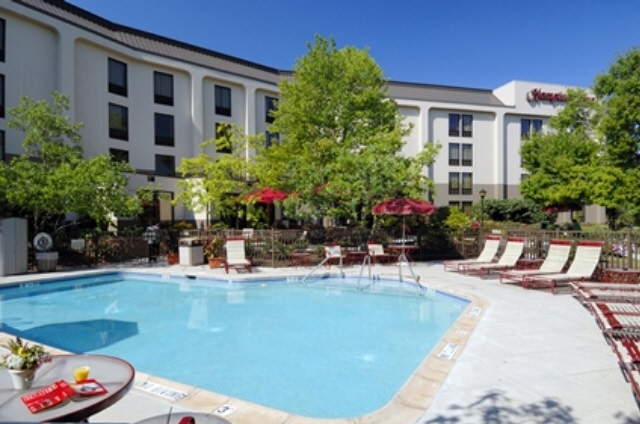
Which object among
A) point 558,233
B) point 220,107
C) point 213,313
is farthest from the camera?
point 220,107

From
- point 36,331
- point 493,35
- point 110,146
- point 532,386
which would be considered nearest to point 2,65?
point 110,146

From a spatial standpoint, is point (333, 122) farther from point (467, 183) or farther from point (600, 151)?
point (467, 183)

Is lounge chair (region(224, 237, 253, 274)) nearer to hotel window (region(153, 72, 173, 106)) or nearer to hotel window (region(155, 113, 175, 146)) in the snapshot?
hotel window (region(155, 113, 175, 146))

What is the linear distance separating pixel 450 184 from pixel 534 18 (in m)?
22.0

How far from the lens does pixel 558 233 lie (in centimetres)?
1255

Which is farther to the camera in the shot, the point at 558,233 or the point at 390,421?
the point at 558,233

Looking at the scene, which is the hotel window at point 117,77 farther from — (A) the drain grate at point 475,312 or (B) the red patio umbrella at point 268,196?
(A) the drain grate at point 475,312

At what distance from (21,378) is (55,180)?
42.3 ft

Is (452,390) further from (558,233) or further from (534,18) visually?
(534,18)

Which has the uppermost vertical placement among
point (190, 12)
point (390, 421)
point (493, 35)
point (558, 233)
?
point (190, 12)

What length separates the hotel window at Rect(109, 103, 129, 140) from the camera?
23.6 metres

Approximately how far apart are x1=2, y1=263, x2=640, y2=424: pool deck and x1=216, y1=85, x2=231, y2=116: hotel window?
2495cm

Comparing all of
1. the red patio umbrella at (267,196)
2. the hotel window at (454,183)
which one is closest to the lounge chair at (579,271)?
the red patio umbrella at (267,196)

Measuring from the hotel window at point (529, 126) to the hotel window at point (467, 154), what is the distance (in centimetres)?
531
